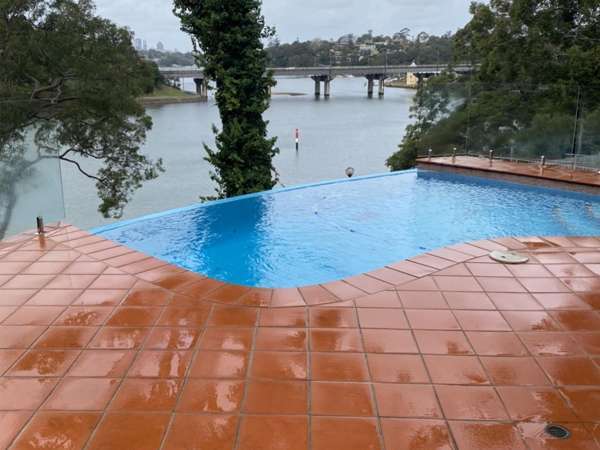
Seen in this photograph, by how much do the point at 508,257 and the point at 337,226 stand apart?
9.86ft

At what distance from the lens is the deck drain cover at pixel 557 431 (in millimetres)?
1876

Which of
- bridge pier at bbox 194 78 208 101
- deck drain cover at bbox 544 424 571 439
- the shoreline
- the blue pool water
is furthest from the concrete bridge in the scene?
deck drain cover at bbox 544 424 571 439

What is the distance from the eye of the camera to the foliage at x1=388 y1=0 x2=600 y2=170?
8771mm

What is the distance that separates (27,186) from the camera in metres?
4.09

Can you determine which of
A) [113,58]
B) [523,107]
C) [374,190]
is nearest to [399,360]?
[374,190]

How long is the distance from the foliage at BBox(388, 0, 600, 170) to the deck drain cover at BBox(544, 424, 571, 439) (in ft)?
25.1

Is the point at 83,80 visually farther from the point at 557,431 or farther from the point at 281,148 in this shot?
the point at 557,431

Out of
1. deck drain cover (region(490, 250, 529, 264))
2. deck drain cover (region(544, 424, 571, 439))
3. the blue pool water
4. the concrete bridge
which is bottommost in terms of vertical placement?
the blue pool water

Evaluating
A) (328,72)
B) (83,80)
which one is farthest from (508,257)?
(328,72)

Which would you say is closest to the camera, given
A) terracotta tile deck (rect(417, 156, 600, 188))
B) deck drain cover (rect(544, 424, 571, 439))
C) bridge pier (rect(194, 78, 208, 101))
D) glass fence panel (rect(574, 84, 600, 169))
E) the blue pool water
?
deck drain cover (rect(544, 424, 571, 439))

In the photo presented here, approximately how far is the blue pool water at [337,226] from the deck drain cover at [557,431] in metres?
3.01

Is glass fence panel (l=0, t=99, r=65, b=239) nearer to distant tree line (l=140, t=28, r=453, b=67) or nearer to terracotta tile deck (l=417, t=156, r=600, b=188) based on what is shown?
terracotta tile deck (l=417, t=156, r=600, b=188)

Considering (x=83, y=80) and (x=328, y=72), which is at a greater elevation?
(x=328, y=72)

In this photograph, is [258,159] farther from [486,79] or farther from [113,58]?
→ [486,79]
